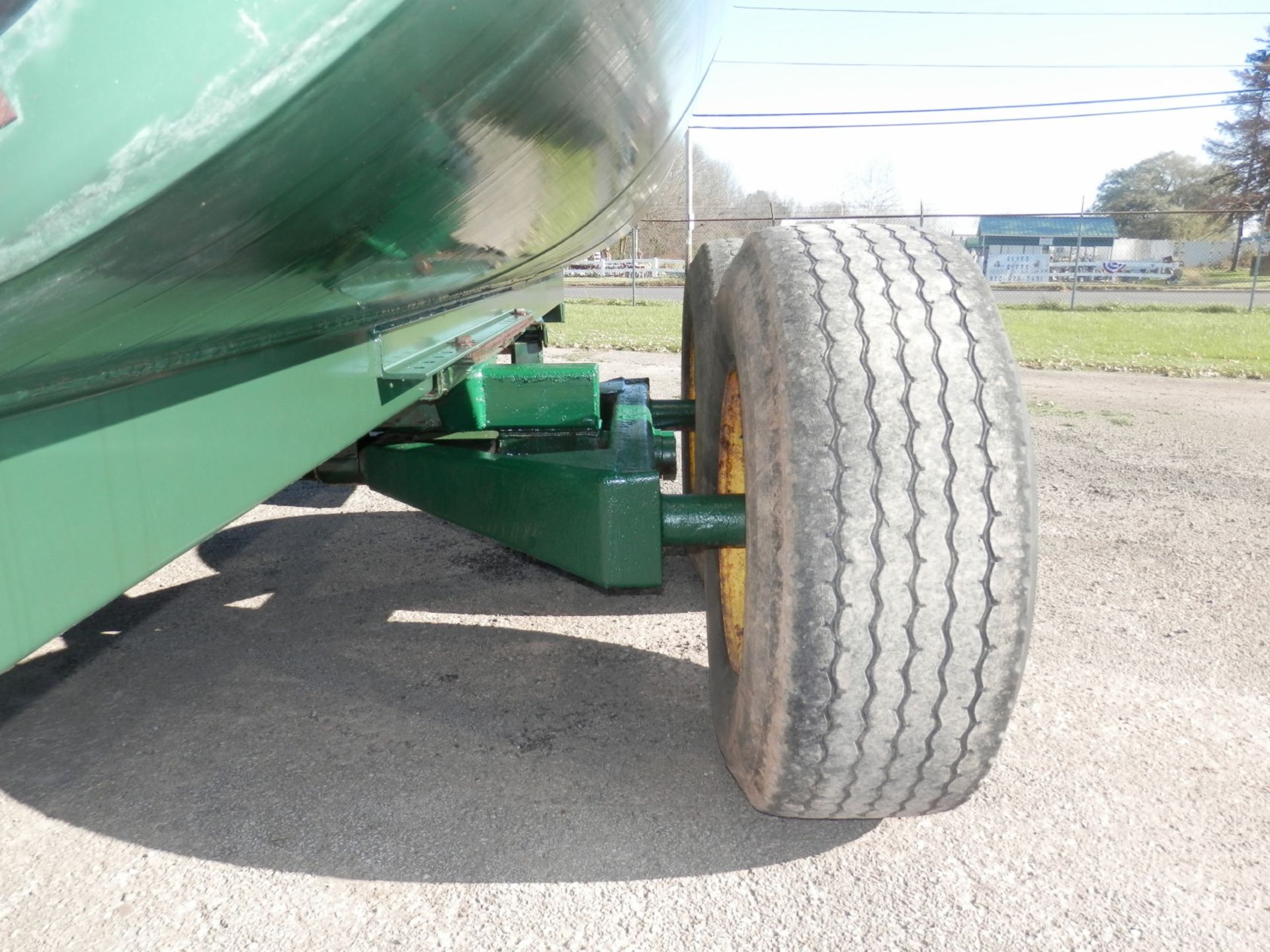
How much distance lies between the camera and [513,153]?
50.9 inches

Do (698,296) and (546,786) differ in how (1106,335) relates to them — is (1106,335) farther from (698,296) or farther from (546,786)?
(546,786)

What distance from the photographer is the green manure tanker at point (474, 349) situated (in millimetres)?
769

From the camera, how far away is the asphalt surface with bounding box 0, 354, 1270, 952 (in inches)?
65.3

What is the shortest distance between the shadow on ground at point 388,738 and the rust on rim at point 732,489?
26 cm

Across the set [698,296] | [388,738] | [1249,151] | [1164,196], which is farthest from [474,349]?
[1164,196]

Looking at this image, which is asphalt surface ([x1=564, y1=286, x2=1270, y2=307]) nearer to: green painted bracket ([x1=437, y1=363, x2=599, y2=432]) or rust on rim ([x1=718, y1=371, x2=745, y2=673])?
green painted bracket ([x1=437, y1=363, x2=599, y2=432])

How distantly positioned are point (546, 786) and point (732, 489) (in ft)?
3.02

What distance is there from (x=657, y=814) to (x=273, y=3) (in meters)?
1.63

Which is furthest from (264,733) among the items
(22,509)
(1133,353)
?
(1133,353)

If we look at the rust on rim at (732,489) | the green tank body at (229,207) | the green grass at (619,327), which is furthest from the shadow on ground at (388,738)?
the green grass at (619,327)

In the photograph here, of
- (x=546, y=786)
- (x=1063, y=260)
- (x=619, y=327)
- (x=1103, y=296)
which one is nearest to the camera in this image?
(x=546, y=786)

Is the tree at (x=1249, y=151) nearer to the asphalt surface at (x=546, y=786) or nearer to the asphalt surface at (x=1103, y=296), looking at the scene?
the asphalt surface at (x=1103, y=296)

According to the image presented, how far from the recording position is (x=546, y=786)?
2076 millimetres

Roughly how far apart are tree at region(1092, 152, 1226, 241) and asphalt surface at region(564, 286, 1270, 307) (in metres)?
10.4
